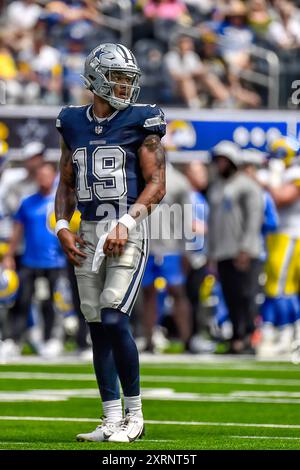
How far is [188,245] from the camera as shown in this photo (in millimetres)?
14734

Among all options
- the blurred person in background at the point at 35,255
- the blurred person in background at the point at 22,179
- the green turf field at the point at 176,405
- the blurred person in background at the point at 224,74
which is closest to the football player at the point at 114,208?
the green turf field at the point at 176,405

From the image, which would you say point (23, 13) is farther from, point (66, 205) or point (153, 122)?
point (153, 122)

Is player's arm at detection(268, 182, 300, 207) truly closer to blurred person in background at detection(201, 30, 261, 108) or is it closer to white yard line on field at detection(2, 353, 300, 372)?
white yard line on field at detection(2, 353, 300, 372)

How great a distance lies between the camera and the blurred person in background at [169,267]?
13.9 m

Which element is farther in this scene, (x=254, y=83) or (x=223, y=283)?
(x=254, y=83)

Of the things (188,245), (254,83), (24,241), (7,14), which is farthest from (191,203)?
(7,14)

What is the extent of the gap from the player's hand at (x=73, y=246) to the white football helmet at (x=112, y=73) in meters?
0.71

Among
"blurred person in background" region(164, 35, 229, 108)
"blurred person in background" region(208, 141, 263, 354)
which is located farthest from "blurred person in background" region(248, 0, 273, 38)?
"blurred person in background" region(208, 141, 263, 354)

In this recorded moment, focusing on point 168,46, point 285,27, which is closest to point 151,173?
point 168,46

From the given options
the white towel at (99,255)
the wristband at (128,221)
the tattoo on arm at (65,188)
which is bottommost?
the white towel at (99,255)

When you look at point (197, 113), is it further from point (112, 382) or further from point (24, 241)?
point (112, 382)

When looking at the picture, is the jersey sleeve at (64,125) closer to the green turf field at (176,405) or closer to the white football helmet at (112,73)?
the white football helmet at (112,73)

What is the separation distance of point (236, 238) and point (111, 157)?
23.2 feet

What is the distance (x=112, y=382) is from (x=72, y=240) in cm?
78
